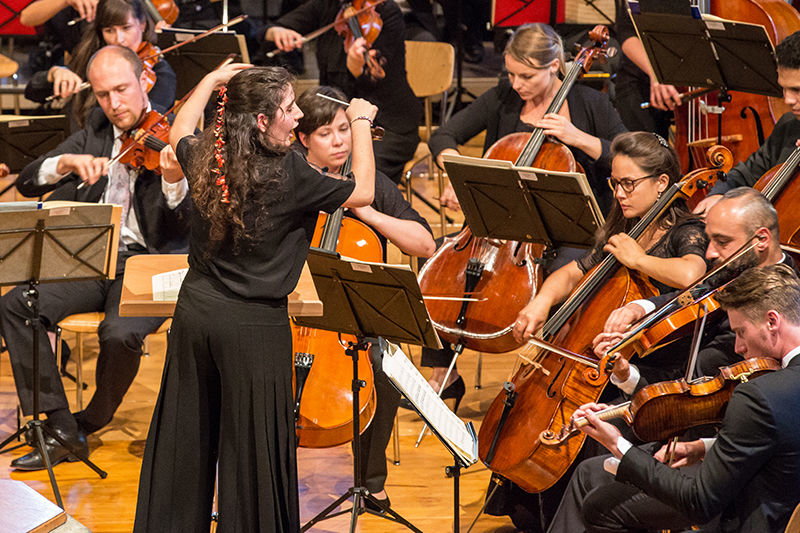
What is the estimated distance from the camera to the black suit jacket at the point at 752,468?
2.47 meters

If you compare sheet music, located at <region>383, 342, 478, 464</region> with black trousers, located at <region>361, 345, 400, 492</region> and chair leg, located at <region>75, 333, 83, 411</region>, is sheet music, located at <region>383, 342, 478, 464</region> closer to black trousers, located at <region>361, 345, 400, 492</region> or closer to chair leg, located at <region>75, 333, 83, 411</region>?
black trousers, located at <region>361, 345, 400, 492</region>

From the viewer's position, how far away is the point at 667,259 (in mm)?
3445

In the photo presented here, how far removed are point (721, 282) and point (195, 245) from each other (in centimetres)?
156

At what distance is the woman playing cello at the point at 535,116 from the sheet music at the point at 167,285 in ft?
4.92

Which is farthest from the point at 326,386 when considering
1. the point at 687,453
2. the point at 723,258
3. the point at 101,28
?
the point at 101,28

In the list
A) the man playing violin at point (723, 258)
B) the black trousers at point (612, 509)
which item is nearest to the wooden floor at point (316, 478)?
the black trousers at point (612, 509)

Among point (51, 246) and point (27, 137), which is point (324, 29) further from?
point (51, 246)

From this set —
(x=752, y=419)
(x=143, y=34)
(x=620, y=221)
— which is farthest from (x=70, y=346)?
(x=752, y=419)

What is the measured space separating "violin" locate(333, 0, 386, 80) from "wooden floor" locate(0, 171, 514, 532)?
1.76 metres

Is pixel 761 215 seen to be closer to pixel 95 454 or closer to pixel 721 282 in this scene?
pixel 721 282

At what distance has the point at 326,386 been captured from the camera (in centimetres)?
352

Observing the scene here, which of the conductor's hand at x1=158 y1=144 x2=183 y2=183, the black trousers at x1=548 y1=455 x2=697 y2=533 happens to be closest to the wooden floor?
the black trousers at x1=548 y1=455 x2=697 y2=533

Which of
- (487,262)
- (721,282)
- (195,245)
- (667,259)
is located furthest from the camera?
(487,262)

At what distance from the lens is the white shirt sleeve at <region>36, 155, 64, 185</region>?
4320 millimetres
